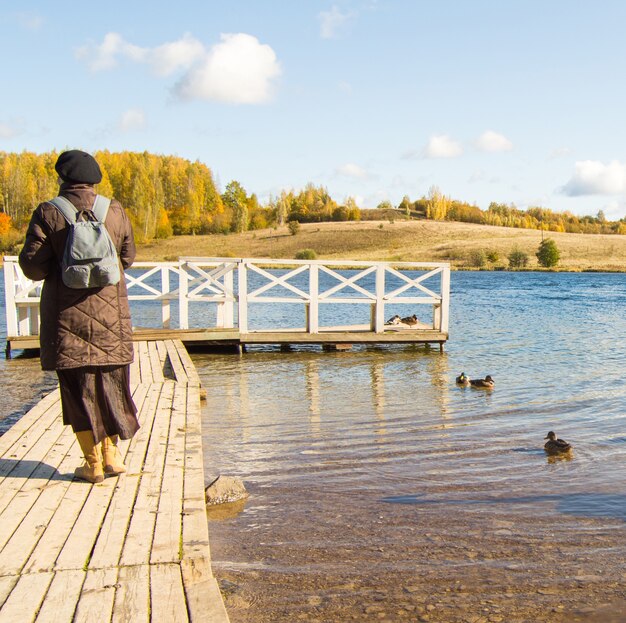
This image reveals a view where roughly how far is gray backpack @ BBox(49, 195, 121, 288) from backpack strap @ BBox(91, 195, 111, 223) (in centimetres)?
6

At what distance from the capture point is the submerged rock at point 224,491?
18.5 ft

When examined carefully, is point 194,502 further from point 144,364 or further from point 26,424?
point 144,364

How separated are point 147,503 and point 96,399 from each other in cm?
72

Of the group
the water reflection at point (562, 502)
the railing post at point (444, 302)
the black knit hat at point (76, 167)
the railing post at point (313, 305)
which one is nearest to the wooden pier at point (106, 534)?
the water reflection at point (562, 502)

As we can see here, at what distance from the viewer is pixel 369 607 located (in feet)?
13.1

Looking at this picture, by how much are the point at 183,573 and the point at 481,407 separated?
7.07 meters

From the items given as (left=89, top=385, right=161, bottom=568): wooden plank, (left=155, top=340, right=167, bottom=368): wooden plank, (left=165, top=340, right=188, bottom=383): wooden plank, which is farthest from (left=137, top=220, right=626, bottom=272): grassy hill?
(left=89, top=385, right=161, bottom=568): wooden plank

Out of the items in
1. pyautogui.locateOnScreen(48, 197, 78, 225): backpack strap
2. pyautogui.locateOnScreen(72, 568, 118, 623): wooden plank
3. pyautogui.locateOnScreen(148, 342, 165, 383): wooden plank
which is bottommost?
pyautogui.locateOnScreen(148, 342, 165, 383): wooden plank

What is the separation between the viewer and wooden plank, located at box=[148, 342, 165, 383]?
934cm

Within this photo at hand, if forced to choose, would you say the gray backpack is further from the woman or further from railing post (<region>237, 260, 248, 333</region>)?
railing post (<region>237, 260, 248, 333</region>)

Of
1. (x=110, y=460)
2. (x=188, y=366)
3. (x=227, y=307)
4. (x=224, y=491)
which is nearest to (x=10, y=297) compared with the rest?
(x=227, y=307)

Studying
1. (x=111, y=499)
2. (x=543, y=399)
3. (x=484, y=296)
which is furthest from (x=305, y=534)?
(x=484, y=296)

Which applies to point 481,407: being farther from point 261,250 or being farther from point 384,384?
point 261,250

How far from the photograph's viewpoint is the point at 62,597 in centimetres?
309
